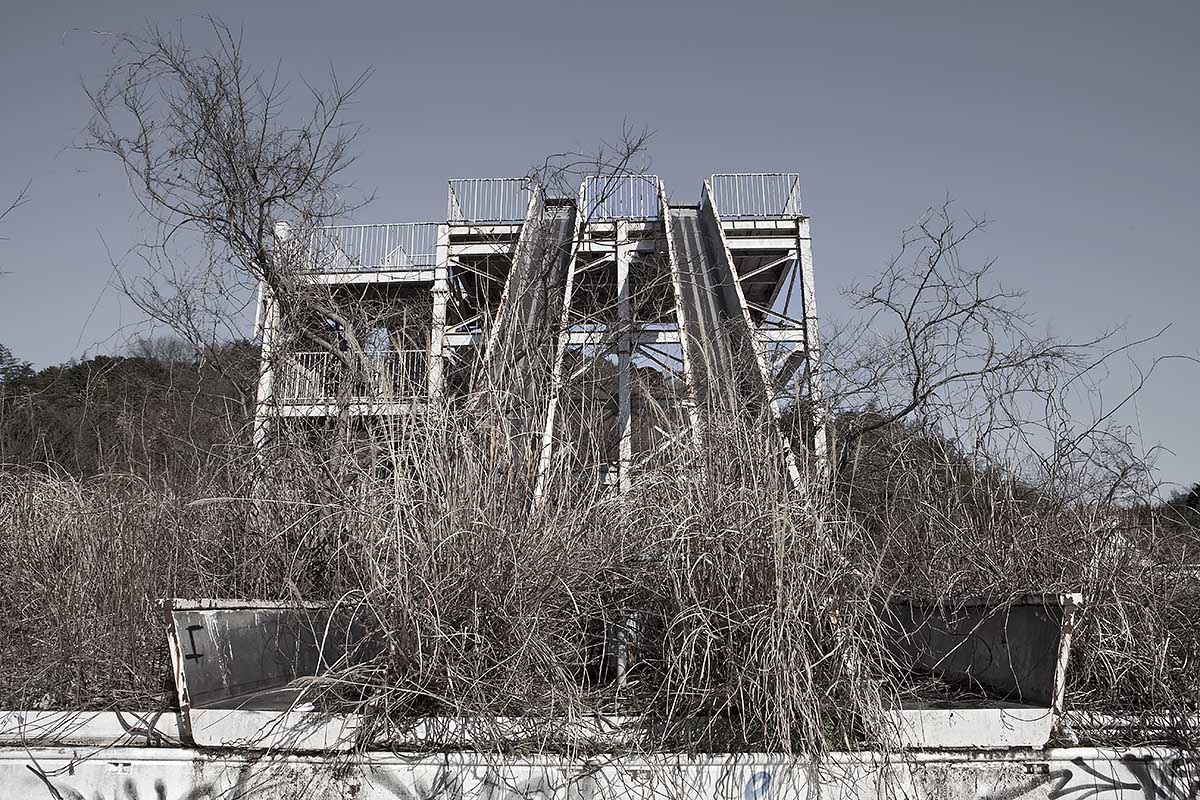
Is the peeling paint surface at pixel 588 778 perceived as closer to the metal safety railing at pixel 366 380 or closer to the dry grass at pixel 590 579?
the dry grass at pixel 590 579

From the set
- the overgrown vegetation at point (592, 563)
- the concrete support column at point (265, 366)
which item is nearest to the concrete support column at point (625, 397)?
the overgrown vegetation at point (592, 563)

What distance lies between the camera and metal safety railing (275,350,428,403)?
4297mm

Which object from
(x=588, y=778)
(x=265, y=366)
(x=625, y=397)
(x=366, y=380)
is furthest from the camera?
(x=265, y=366)

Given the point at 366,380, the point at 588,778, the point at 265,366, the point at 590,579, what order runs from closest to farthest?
the point at 588,778, the point at 590,579, the point at 366,380, the point at 265,366

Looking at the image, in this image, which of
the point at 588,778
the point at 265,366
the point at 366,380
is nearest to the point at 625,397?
the point at 366,380

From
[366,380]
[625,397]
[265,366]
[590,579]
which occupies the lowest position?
[590,579]

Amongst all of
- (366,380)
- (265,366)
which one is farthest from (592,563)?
(265,366)

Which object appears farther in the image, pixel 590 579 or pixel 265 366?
pixel 265 366

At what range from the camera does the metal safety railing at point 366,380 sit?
430 centimetres

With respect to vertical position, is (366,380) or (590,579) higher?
(366,380)

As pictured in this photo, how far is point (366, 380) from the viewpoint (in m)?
4.56

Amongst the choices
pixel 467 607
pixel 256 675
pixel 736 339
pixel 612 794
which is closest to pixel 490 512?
pixel 467 607

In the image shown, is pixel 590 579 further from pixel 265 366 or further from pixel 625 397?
pixel 265 366

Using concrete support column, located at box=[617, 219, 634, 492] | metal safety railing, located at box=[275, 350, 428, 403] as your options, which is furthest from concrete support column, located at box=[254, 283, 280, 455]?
concrete support column, located at box=[617, 219, 634, 492]
